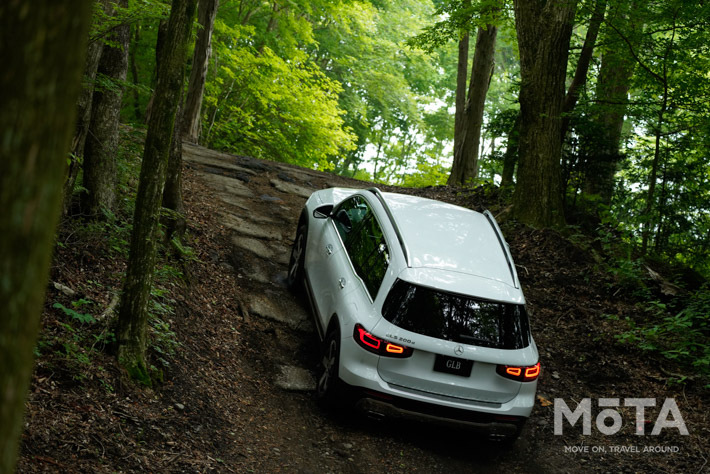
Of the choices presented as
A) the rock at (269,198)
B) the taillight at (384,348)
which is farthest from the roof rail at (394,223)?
the rock at (269,198)

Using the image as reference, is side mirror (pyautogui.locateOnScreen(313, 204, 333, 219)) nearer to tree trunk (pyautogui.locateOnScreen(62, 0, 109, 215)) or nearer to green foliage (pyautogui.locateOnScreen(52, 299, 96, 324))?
tree trunk (pyautogui.locateOnScreen(62, 0, 109, 215))

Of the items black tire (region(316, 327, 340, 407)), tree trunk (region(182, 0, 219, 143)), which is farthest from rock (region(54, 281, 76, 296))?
tree trunk (region(182, 0, 219, 143))

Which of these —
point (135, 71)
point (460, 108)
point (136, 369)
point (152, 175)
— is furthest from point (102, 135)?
point (460, 108)

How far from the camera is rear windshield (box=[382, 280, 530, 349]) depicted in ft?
17.9

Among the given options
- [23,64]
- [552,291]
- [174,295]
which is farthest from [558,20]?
[23,64]

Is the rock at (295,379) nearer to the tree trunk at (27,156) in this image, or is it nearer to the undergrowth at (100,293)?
the undergrowth at (100,293)

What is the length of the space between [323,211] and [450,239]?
2.35m

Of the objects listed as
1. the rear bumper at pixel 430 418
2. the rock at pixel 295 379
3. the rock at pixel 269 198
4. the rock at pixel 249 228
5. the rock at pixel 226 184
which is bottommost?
the rock at pixel 295 379

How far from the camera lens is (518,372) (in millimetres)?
5551

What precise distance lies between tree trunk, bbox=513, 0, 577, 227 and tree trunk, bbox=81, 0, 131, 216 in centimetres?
692

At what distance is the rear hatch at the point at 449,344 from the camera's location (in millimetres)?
5410

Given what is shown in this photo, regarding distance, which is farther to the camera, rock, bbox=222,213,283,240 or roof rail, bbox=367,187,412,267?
rock, bbox=222,213,283,240

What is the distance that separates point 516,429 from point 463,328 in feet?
3.56

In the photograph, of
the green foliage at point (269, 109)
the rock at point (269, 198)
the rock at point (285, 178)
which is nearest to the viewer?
the rock at point (269, 198)
